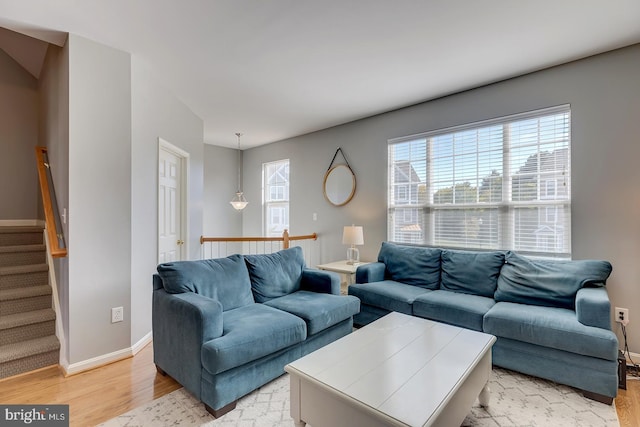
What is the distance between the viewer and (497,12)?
2109 mm

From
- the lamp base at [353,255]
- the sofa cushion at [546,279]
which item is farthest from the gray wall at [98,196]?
the sofa cushion at [546,279]

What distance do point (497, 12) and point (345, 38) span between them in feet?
3.53

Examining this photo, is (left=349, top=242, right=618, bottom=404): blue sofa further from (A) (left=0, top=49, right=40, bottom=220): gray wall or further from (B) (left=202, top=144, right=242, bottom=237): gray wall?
(A) (left=0, top=49, right=40, bottom=220): gray wall

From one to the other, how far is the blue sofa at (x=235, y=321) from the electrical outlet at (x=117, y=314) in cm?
57

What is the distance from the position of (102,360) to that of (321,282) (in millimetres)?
1965

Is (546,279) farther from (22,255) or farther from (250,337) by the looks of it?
(22,255)

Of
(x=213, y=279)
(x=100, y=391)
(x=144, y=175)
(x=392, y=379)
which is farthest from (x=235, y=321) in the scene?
(x=144, y=175)

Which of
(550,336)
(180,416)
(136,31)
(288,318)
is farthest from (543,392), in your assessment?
(136,31)

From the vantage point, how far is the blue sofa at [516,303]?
2.02 metres

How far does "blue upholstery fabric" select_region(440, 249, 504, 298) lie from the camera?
2.94 metres

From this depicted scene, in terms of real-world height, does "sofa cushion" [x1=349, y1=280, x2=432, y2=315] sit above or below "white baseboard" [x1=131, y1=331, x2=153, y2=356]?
above

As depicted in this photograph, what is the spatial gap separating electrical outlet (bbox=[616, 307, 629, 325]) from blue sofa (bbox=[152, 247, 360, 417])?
219 centimetres

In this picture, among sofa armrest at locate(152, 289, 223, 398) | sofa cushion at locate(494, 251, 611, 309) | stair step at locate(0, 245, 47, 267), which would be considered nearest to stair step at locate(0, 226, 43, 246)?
stair step at locate(0, 245, 47, 267)

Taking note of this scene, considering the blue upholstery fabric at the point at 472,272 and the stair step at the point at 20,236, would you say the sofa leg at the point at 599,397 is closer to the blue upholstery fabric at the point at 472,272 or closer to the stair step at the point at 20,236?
the blue upholstery fabric at the point at 472,272
